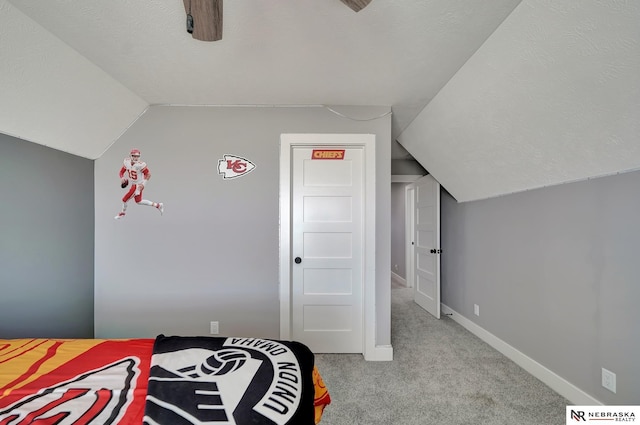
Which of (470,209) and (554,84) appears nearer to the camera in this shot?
(554,84)

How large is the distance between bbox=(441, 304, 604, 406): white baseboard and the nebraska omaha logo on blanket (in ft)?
6.43

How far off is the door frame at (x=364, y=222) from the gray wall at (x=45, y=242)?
1720 millimetres

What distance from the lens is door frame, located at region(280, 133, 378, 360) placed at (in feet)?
8.68

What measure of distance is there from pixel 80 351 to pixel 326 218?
6.41 ft

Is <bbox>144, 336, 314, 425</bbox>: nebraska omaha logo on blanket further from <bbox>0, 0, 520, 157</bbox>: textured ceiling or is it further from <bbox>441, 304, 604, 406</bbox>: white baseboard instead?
<bbox>441, 304, 604, 406</bbox>: white baseboard

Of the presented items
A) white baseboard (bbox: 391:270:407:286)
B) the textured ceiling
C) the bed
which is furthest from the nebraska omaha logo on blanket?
white baseboard (bbox: 391:270:407:286)

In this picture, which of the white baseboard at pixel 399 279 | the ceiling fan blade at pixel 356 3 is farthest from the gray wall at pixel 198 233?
the white baseboard at pixel 399 279

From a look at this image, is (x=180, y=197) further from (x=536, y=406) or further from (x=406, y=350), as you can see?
(x=536, y=406)

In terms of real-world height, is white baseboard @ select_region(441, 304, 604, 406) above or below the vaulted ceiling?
below

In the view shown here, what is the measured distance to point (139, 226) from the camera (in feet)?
8.72

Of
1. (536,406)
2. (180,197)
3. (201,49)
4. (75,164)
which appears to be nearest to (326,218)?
(180,197)

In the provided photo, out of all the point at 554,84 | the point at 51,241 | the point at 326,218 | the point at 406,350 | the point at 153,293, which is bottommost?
the point at 406,350

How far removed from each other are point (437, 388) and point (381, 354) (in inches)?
21.9

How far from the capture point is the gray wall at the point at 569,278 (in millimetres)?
1679
